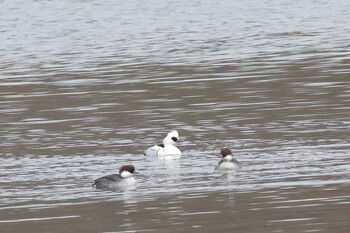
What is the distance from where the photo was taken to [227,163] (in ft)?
67.6

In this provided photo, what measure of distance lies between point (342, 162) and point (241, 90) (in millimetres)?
10137

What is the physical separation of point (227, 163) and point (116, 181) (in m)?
1.87

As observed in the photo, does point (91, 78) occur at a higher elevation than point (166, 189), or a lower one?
higher

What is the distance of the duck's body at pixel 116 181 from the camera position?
19830mm

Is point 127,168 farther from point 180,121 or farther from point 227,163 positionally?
point 180,121

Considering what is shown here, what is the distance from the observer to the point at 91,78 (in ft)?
114

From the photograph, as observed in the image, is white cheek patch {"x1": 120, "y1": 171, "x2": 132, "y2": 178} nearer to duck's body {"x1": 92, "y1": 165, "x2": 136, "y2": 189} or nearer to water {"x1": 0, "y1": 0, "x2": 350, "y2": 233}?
duck's body {"x1": 92, "y1": 165, "x2": 136, "y2": 189}

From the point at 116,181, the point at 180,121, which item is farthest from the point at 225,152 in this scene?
the point at 180,121

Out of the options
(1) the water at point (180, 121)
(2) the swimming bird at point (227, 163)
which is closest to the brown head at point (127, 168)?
(1) the water at point (180, 121)

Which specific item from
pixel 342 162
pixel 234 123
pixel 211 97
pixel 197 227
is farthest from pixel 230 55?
pixel 197 227

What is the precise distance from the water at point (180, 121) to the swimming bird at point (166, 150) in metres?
0.17

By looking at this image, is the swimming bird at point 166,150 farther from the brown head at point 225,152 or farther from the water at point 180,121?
the brown head at point 225,152

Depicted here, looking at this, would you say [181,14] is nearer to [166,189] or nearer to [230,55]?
[230,55]

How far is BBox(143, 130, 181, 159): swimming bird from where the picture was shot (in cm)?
2269
